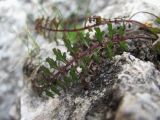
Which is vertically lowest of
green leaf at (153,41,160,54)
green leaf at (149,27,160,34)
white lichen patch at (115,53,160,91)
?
white lichen patch at (115,53,160,91)

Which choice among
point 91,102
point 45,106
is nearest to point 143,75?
point 91,102

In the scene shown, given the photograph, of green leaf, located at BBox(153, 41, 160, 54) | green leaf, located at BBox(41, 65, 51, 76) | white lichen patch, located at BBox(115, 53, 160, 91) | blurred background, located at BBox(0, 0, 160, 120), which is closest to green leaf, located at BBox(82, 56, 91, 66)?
white lichen patch, located at BBox(115, 53, 160, 91)

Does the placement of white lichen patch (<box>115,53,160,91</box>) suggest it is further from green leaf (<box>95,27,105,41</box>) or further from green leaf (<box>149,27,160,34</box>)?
green leaf (<box>149,27,160,34</box>)

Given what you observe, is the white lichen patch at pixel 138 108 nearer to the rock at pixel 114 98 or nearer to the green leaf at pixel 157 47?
the rock at pixel 114 98

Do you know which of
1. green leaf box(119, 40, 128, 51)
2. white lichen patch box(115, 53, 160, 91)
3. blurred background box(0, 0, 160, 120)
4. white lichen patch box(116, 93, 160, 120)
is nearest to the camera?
white lichen patch box(116, 93, 160, 120)

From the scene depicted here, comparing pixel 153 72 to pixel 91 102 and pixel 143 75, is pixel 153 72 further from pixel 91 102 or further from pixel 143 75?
pixel 91 102

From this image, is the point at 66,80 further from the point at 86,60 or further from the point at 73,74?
the point at 86,60

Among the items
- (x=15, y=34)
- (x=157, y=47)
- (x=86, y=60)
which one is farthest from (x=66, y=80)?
(x=15, y=34)

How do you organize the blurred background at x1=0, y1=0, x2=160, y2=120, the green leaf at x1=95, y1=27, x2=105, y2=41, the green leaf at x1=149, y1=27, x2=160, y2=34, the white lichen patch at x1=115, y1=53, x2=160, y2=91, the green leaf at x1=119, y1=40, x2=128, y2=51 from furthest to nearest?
the blurred background at x1=0, y1=0, x2=160, y2=120 < the green leaf at x1=149, y1=27, x2=160, y2=34 < the green leaf at x1=119, y1=40, x2=128, y2=51 < the green leaf at x1=95, y1=27, x2=105, y2=41 < the white lichen patch at x1=115, y1=53, x2=160, y2=91
